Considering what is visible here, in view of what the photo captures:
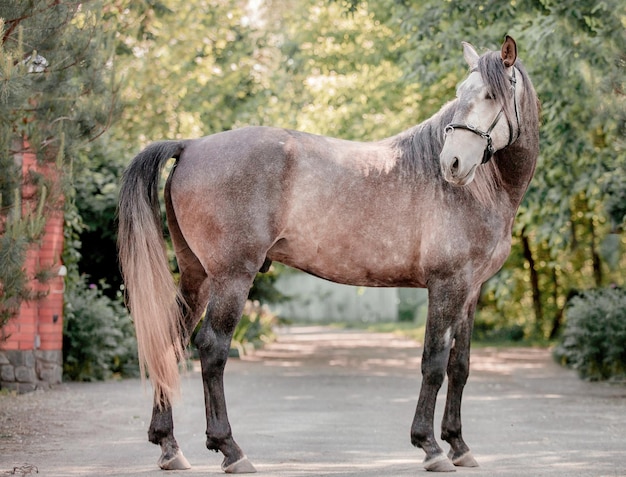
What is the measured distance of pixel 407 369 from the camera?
15969mm

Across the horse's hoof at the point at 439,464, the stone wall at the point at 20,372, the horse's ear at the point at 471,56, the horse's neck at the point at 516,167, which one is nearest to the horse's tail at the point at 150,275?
the horse's hoof at the point at 439,464

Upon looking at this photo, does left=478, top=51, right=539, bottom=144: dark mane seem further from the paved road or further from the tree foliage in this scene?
the tree foliage

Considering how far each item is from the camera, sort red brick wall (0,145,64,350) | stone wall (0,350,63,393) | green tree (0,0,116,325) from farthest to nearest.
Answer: stone wall (0,350,63,393) < red brick wall (0,145,64,350) < green tree (0,0,116,325)

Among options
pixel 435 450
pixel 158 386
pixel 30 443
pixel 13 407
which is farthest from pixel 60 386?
pixel 435 450

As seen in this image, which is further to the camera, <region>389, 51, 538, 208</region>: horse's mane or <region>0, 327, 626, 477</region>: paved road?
<region>0, 327, 626, 477</region>: paved road

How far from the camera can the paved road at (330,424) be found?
21.0ft

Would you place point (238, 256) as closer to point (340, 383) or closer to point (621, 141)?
point (621, 141)

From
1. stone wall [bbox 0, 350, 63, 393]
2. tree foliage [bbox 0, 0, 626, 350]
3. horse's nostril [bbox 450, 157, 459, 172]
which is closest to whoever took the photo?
horse's nostril [bbox 450, 157, 459, 172]

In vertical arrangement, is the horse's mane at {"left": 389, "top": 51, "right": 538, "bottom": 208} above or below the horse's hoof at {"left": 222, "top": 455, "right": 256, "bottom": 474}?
above

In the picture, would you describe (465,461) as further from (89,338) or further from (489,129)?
(89,338)

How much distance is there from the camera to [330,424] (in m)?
8.88

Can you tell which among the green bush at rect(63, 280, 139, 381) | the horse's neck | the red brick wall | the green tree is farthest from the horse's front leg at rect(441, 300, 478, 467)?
the green bush at rect(63, 280, 139, 381)

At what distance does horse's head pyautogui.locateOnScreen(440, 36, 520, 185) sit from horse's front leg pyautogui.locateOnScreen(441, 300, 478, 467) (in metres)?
1.12

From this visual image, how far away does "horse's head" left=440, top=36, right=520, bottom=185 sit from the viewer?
19.1 ft
